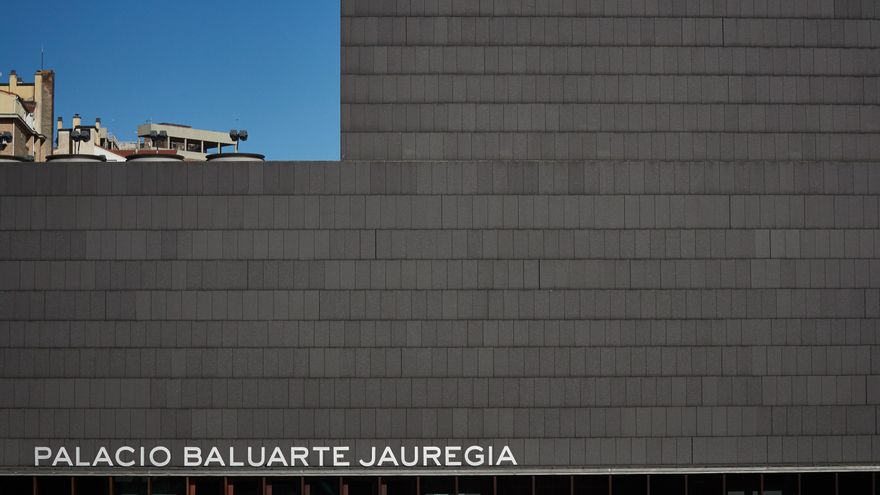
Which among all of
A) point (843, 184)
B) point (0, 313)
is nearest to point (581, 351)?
point (843, 184)

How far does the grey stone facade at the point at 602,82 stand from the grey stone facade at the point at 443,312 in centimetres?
136

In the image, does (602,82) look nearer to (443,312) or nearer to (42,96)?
(443,312)

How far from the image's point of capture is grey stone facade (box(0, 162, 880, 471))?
4041 centimetres

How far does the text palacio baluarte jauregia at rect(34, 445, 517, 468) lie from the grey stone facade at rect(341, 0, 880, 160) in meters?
11.1

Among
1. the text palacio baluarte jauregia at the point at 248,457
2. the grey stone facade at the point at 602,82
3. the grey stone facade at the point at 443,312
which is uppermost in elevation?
the grey stone facade at the point at 602,82

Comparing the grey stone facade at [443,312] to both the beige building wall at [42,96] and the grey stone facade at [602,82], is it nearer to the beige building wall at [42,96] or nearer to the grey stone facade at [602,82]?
the grey stone facade at [602,82]

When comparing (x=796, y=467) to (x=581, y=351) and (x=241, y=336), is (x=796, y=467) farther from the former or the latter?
(x=241, y=336)

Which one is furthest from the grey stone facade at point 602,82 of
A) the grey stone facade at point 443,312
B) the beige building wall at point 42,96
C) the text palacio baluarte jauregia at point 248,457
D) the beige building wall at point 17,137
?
the beige building wall at point 42,96

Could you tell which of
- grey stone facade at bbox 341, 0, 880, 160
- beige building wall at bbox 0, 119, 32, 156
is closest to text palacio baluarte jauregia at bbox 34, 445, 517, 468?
grey stone facade at bbox 341, 0, 880, 160

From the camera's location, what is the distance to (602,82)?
137 feet

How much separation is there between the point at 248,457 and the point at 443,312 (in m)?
8.91

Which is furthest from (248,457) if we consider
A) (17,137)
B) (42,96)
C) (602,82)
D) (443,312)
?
(42,96)

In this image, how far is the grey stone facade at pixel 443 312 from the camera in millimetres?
40406

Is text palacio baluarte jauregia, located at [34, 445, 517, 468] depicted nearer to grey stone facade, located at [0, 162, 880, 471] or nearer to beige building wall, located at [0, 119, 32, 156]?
grey stone facade, located at [0, 162, 880, 471]
